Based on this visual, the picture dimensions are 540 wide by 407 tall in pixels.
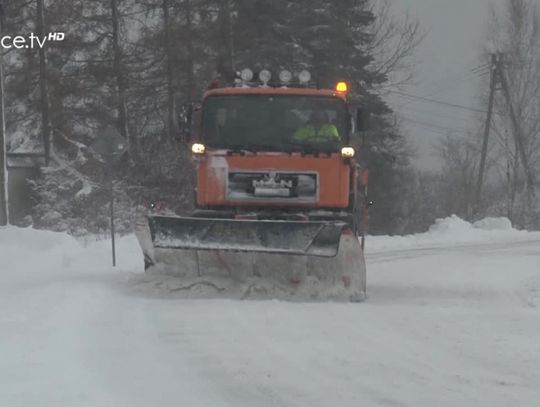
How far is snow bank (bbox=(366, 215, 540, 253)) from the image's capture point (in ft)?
61.7

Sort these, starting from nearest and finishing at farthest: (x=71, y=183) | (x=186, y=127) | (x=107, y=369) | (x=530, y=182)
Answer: (x=107, y=369), (x=186, y=127), (x=71, y=183), (x=530, y=182)

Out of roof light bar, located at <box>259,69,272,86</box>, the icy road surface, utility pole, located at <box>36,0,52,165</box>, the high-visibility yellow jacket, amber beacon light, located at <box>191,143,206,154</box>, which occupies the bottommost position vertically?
the icy road surface

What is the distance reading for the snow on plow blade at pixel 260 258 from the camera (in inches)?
353

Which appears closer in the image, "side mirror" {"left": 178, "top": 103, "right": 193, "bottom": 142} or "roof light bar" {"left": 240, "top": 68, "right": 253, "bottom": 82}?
"side mirror" {"left": 178, "top": 103, "right": 193, "bottom": 142}

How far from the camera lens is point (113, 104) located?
98.9 feet

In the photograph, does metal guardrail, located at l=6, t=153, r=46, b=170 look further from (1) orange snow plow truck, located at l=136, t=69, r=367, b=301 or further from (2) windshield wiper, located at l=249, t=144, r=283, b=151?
(2) windshield wiper, located at l=249, t=144, r=283, b=151

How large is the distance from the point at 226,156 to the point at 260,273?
4.95ft

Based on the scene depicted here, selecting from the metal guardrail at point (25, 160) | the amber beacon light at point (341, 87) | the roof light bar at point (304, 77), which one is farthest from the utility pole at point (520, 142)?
the roof light bar at point (304, 77)

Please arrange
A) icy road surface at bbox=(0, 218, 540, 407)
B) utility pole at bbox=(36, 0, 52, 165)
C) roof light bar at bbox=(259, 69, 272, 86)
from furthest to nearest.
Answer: utility pole at bbox=(36, 0, 52, 165) < roof light bar at bbox=(259, 69, 272, 86) < icy road surface at bbox=(0, 218, 540, 407)

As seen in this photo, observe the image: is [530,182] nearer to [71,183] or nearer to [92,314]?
[71,183]

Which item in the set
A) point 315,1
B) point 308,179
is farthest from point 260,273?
point 315,1

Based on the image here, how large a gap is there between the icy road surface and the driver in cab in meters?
2.09

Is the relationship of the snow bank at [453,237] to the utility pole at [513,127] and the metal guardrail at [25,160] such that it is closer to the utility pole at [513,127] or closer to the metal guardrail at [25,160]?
the utility pole at [513,127]

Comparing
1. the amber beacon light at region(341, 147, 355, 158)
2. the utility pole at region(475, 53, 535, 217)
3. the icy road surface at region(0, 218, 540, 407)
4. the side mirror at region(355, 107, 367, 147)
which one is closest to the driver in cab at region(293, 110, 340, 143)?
the amber beacon light at region(341, 147, 355, 158)
